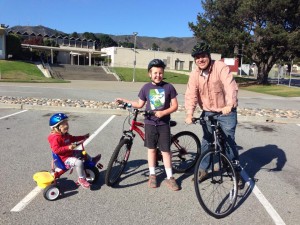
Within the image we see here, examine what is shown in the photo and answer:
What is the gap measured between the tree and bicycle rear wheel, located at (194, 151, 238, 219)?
29527 mm

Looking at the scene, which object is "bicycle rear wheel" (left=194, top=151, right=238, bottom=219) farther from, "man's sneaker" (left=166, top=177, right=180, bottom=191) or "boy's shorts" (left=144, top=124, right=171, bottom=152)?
"boy's shorts" (left=144, top=124, right=171, bottom=152)

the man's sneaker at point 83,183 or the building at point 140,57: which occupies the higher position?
the building at point 140,57

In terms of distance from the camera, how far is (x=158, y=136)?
4.24 metres

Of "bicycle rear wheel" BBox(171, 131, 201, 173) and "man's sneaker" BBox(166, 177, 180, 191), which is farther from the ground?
"bicycle rear wheel" BBox(171, 131, 201, 173)

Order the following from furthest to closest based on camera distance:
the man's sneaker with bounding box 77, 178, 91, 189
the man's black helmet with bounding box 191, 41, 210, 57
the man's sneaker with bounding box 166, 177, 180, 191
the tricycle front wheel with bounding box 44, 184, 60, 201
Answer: the man's sneaker with bounding box 166, 177, 180, 191 → the man's sneaker with bounding box 77, 178, 91, 189 → the man's black helmet with bounding box 191, 41, 210, 57 → the tricycle front wheel with bounding box 44, 184, 60, 201

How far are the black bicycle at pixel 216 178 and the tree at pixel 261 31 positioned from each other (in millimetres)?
29446

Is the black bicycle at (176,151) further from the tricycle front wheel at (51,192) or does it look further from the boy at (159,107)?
the tricycle front wheel at (51,192)

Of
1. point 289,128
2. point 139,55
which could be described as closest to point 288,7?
point 289,128

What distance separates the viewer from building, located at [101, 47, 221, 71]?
63812 millimetres

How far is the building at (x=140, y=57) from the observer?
63.8 meters

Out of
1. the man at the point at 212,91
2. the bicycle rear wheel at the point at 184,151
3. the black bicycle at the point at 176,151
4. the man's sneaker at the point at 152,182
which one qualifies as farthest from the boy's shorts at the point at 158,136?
the bicycle rear wheel at the point at 184,151

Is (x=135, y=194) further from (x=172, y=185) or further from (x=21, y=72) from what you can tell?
(x=21, y=72)

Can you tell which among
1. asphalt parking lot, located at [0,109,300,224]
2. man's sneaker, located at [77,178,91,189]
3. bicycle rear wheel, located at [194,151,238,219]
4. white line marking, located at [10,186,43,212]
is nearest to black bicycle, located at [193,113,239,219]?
bicycle rear wheel, located at [194,151,238,219]

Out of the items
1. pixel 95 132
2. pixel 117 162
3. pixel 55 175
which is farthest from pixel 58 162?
pixel 95 132
